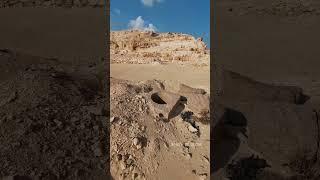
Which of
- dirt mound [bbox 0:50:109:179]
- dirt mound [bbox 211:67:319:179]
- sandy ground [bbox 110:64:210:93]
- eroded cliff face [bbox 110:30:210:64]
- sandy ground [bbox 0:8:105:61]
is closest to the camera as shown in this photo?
dirt mound [bbox 0:50:109:179]

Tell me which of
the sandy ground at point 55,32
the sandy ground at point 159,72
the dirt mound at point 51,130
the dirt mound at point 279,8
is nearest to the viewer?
the dirt mound at point 51,130

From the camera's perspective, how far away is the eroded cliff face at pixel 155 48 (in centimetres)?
1269

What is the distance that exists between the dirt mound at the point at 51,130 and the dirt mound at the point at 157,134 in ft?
0.51

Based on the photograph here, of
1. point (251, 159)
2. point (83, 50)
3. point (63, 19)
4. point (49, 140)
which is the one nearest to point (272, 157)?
point (251, 159)

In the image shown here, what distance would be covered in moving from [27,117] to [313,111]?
10.2 feet

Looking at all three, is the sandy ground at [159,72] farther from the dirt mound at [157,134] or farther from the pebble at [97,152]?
the pebble at [97,152]

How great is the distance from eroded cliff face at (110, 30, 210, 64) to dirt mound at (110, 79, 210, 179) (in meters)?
8.32

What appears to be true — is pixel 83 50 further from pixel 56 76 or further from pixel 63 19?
pixel 56 76

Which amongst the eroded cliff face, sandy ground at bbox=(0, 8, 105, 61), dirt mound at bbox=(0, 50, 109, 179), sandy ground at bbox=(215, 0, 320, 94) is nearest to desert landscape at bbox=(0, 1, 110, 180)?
dirt mound at bbox=(0, 50, 109, 179)

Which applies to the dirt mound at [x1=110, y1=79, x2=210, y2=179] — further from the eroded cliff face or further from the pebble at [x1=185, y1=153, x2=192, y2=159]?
the eroded cliff face

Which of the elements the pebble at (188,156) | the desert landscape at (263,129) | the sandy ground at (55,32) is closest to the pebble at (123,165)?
the pebble at (188,156)

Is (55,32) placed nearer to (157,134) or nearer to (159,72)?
(159,72)

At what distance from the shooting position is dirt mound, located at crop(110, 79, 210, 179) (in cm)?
290

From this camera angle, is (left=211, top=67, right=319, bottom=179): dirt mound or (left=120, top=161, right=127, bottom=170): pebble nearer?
(left=120, top=161, right=127, bottom=170): pebble
